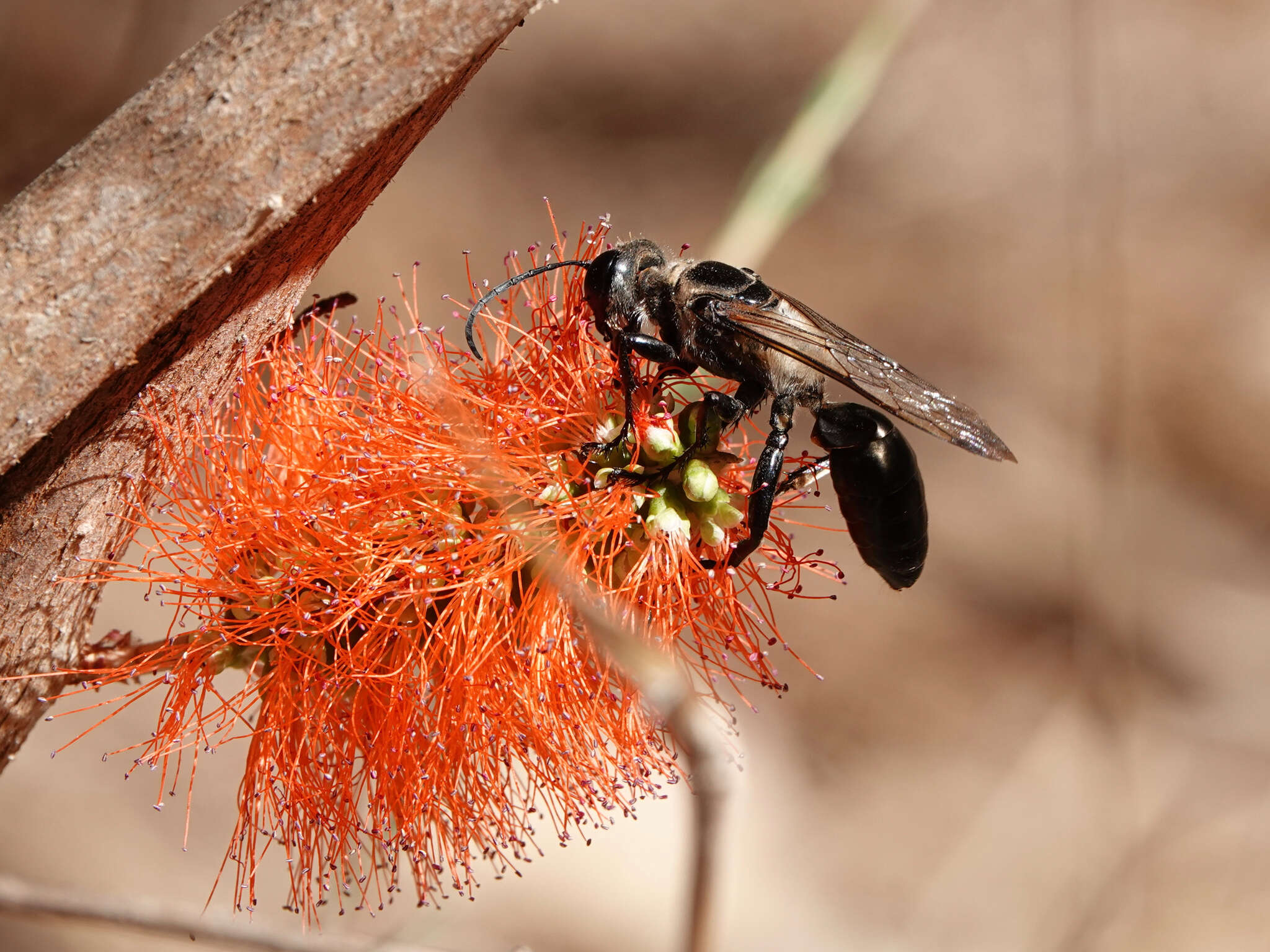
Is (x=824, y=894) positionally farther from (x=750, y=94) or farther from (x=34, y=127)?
(x=34, y=127)

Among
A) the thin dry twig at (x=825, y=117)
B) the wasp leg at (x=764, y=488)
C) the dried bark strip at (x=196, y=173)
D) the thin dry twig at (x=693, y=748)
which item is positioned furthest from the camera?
the thin dry twig at (x=825, y=117)

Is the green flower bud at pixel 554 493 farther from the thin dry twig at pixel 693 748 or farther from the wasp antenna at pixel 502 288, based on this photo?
the thin dry twig at pixel 693 748

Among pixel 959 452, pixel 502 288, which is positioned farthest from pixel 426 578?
pixel 959 452

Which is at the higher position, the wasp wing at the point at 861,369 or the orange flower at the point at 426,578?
the wasp wing at the point at 861,369

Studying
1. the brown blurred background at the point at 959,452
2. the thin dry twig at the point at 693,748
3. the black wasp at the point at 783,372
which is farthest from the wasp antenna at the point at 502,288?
the brown blurred background at the point at 959,452

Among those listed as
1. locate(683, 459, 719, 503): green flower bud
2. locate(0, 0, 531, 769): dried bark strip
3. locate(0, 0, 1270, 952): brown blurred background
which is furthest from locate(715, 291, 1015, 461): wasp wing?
locate(0, 0, 1270, 952): brown blurred background

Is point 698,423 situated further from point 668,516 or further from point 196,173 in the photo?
point 196,173
